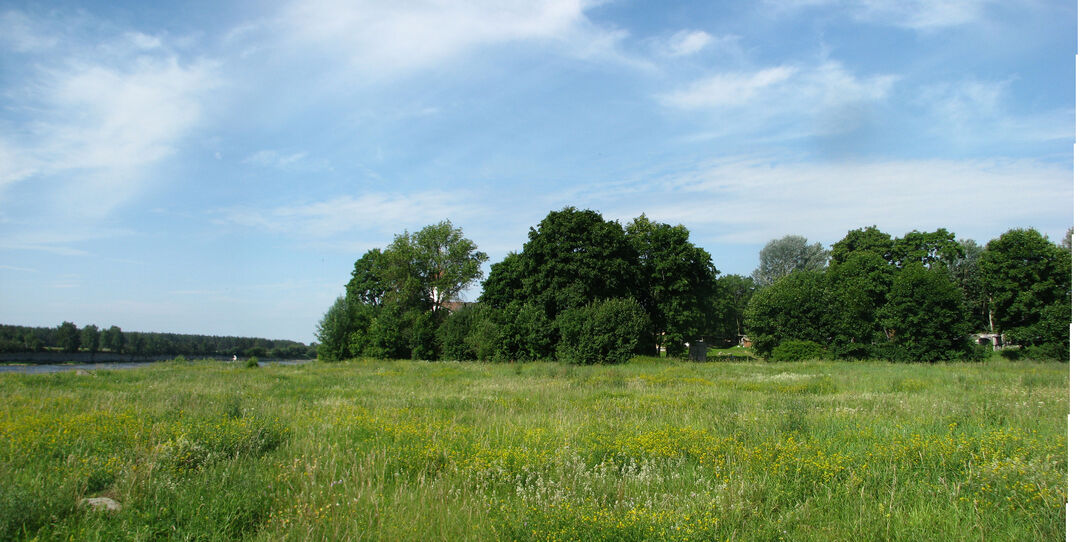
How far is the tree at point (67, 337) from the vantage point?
213ft

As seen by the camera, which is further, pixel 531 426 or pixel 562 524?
pixel 531 426

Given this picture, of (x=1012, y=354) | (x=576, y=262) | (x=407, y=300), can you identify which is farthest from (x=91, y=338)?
(x=1012, y=354)

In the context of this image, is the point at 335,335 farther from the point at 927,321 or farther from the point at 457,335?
the point at 927,321

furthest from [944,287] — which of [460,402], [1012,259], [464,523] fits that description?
[464,523]

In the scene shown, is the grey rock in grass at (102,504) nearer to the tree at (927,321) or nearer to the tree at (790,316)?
the tree at (927,321)

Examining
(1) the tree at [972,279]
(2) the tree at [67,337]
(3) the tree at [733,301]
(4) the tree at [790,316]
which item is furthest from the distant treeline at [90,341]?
(1) the tree at [972,279]

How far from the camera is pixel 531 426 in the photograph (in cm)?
955

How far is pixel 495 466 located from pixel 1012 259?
50388 mm

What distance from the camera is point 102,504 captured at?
5102 millimetres

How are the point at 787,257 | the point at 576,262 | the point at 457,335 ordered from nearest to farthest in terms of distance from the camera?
the point at 576,262 → the point at 457,335 → the point at 787,257

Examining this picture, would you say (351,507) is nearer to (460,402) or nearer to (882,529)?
(882,529)

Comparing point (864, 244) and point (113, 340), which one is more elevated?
point (864, 244)

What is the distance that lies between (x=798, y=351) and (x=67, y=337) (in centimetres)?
8142

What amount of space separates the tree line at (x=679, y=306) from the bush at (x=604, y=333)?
77 millimetres
